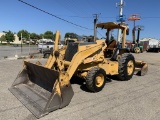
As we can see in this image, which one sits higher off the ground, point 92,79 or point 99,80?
point 92,79

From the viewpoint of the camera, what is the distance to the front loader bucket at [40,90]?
5238mm

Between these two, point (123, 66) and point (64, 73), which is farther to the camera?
point (123, 66)

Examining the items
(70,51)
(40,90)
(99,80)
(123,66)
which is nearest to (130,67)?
(123,66)

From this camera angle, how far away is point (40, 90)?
255 inches

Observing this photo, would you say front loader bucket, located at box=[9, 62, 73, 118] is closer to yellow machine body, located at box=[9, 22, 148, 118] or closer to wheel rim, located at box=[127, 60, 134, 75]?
yellow machine body, located at box=[9, 22, 148, 118]

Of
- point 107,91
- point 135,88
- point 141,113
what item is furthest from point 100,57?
point 141,113

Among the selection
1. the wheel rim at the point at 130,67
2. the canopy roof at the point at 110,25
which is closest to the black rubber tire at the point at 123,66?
the wheel rim at the point at 130,67

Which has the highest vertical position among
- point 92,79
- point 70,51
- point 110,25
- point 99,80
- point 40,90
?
point 110,25

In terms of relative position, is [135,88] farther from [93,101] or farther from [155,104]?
[93,101]

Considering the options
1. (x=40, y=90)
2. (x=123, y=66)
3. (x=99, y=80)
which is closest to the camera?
(x=40, y=90)

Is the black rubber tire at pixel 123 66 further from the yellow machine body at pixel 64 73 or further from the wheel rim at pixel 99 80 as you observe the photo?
the wheel rim at pixel 99 80

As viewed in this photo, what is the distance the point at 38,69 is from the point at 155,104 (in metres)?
3.93

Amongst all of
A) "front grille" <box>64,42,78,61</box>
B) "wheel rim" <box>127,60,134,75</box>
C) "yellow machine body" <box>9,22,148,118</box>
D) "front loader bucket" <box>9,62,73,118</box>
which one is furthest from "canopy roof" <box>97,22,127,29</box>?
"front loader bucket" <box>9,62,73,118</box>

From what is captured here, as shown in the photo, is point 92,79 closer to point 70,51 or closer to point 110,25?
point 70,51
